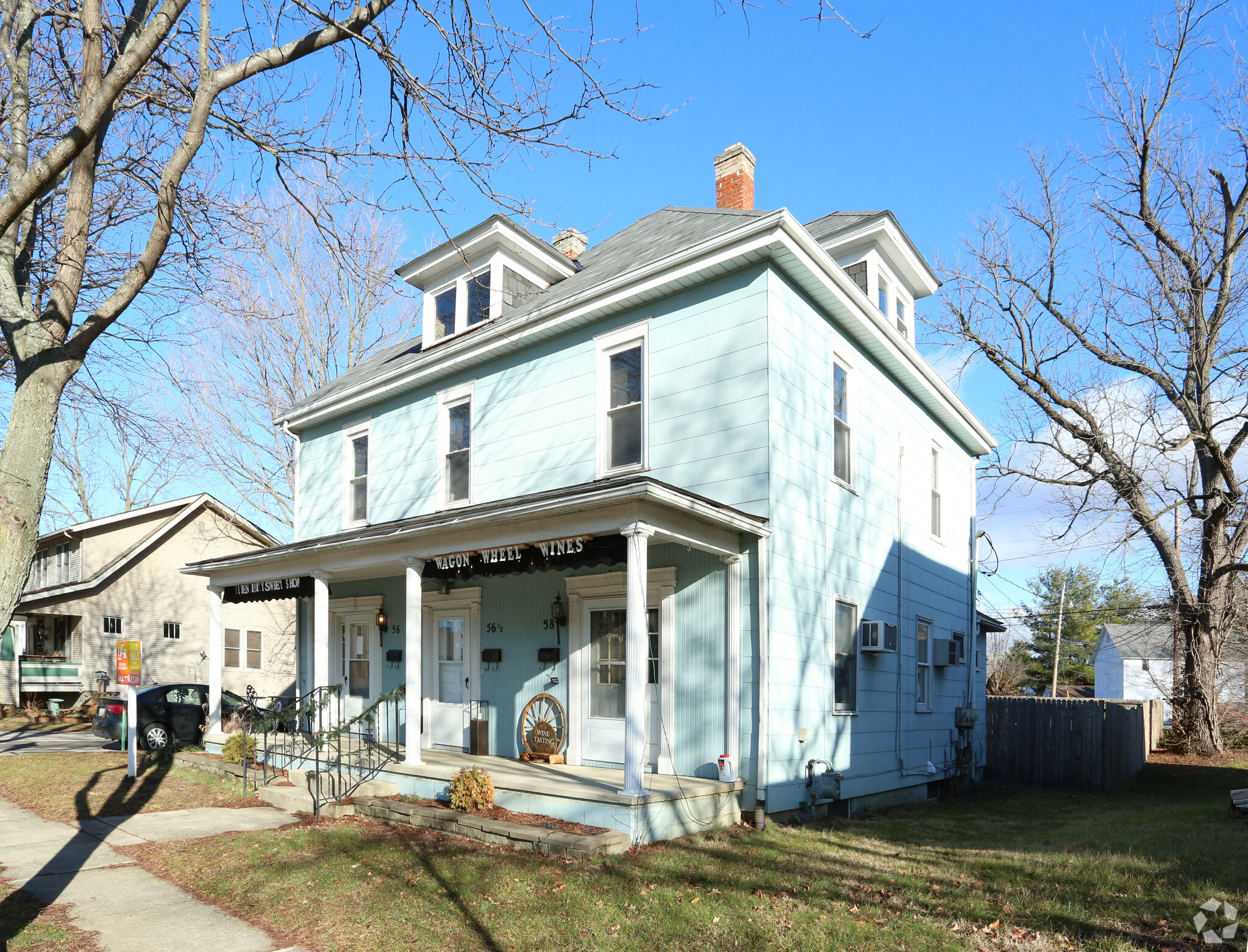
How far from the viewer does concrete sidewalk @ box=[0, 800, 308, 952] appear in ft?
19.6

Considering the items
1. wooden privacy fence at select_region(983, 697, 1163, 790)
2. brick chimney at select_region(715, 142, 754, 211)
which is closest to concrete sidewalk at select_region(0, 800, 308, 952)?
brick chimney at select_region(715, 142, 754, 211)

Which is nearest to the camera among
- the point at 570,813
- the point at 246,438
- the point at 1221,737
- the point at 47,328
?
the point at 47,328

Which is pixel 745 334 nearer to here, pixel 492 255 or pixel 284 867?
pixel 492 255

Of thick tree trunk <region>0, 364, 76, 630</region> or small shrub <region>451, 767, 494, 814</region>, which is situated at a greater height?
thick tree trunk <region>0, 364, 76, 630</region>

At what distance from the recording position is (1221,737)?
1978cm

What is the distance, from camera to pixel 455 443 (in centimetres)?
1380

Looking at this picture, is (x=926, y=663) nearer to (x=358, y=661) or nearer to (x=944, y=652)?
(x=944, y=652)

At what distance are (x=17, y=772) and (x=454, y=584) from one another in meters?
7.39

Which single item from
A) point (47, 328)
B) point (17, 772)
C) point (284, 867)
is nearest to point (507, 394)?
point (284, 867)

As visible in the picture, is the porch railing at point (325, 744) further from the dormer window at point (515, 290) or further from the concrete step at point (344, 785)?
the dormer window at point (515, 290)

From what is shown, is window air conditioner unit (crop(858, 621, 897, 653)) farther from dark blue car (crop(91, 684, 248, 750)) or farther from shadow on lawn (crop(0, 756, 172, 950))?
dark blue car (crop(91, 684, 248, 750))

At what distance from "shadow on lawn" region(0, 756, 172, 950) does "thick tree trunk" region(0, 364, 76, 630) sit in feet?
8.35

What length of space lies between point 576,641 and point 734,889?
16.2ft

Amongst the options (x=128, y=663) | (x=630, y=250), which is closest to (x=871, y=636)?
(x=630, y=250)
